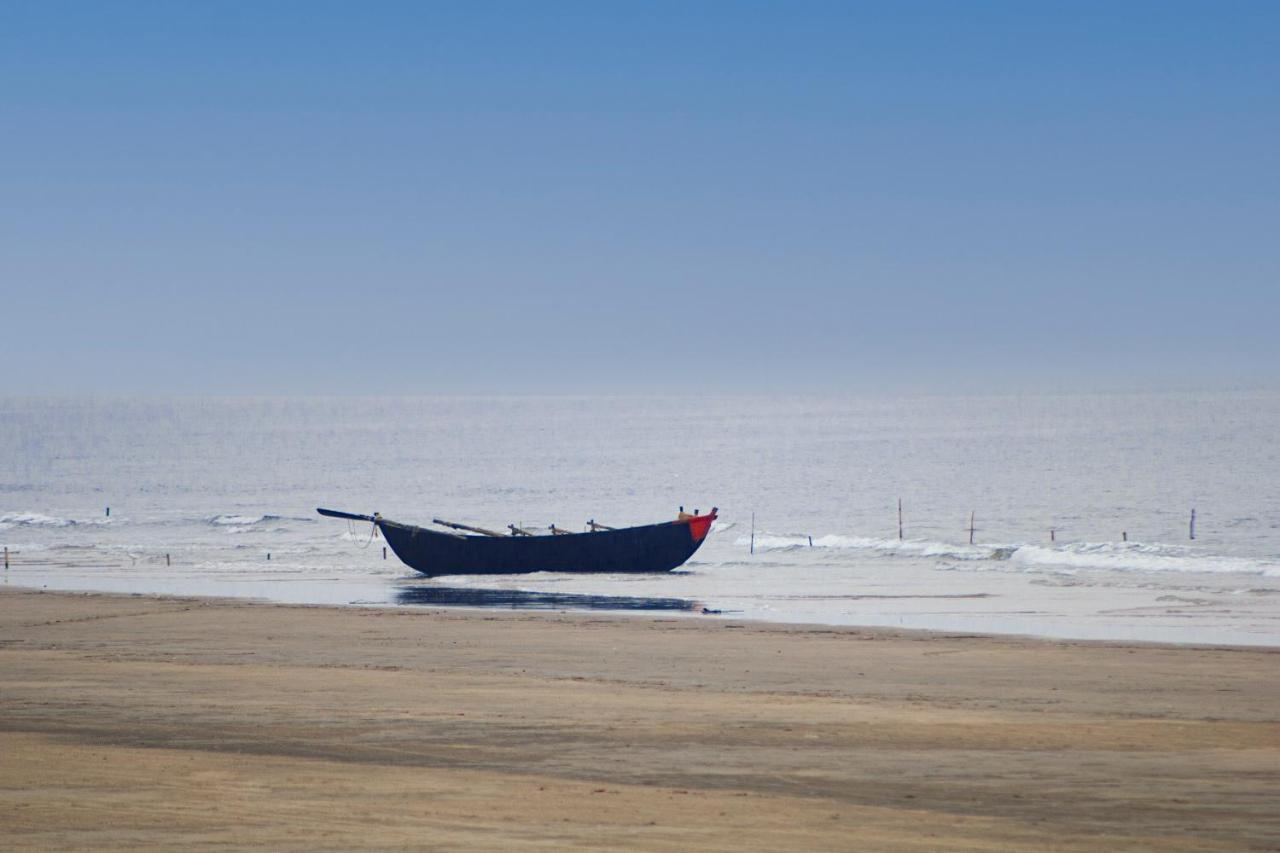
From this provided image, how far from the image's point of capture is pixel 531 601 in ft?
114

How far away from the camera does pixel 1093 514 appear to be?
66375 mm

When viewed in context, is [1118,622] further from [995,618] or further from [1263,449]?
[1263,449]

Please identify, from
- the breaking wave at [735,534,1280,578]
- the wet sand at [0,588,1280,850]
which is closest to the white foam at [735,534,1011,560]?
the breaking wave at [735,534,1280,578]

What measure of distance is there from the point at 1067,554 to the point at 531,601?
19.7 metres

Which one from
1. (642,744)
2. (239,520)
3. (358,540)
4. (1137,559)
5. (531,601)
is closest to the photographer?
(642,744)

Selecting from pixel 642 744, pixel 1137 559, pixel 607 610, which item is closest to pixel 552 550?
pixel 607 610

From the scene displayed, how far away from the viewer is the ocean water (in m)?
33.6

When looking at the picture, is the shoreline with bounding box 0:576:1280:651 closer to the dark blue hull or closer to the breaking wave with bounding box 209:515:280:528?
the dark blue hull

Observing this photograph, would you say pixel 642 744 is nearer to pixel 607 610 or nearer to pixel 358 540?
pixel 607 610

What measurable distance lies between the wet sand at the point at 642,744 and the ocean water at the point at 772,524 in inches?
290

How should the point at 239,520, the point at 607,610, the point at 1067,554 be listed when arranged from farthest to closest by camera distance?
the point at 239,520
the point at 1067,554
the point at 607,610

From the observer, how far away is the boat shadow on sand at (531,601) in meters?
33.0

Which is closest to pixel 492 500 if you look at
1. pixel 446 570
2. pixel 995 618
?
pixel 446 570

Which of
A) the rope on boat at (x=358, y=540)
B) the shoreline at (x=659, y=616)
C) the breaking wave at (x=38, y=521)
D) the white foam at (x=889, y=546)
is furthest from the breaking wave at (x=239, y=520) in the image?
the shoreline at (x=659, y=616)
